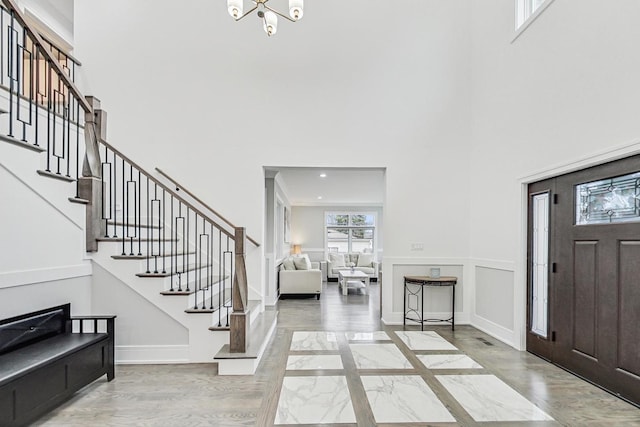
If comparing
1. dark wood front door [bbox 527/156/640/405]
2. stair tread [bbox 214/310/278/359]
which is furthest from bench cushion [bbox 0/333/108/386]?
dark wood front door [bbox 527/156/640/405]

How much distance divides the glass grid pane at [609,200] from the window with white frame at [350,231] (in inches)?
339

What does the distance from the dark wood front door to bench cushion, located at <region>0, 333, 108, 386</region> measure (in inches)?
167

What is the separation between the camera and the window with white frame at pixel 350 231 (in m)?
11.8

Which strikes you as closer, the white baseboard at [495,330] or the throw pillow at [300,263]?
the white baseboard at [495,330]

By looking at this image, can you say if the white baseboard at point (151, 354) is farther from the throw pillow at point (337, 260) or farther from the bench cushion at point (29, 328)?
the throw pillow at point (337, 260)

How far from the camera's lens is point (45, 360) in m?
2.35

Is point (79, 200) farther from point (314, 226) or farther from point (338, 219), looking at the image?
point (338, 219)

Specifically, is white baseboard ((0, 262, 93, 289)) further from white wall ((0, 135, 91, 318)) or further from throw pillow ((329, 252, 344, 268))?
throw pillow ((329, 252, 344, 268))

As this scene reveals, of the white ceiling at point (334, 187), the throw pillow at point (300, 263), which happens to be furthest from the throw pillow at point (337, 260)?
the throw pillow at point (300, 263)

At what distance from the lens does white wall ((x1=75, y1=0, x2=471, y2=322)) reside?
491cm

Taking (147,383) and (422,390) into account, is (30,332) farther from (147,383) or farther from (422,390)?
(422,390)

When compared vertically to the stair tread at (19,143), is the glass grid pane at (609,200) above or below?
below

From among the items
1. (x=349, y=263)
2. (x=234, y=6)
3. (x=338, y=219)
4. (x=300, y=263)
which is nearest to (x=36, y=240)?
(x=234, y=6)

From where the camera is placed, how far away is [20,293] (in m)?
2.68
